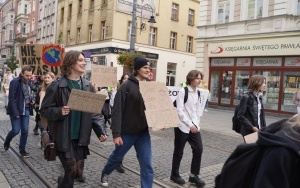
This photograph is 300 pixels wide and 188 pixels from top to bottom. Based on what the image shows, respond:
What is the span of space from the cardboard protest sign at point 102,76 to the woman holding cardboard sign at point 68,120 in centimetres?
321

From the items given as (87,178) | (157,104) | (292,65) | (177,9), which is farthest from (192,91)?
(177,9)

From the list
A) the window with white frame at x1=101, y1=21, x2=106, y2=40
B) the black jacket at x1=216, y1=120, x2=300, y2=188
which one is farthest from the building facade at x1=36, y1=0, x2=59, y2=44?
the black jacket at x1=216, y1=120, x2=300, y2=188

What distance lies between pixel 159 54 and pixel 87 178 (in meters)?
28.9

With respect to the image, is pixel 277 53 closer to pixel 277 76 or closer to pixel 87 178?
pixel 277 76

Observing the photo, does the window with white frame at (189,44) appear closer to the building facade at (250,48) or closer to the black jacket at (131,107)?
the building facade at (250,48)

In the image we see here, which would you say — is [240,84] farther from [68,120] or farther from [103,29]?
[68,120]

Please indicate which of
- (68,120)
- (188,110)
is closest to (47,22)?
(188,110)

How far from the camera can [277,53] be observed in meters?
18.0

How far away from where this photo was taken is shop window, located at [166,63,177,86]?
34612 millimetres

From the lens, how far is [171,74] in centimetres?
3481

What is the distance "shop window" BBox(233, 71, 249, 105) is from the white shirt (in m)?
15.2

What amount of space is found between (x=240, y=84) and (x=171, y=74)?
49.5 ft

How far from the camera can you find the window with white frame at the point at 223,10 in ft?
68.7

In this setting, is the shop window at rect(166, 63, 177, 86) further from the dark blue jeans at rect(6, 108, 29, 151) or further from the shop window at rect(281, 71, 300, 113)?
the dark blue jeans at rect(6, 108, 29, 151)
